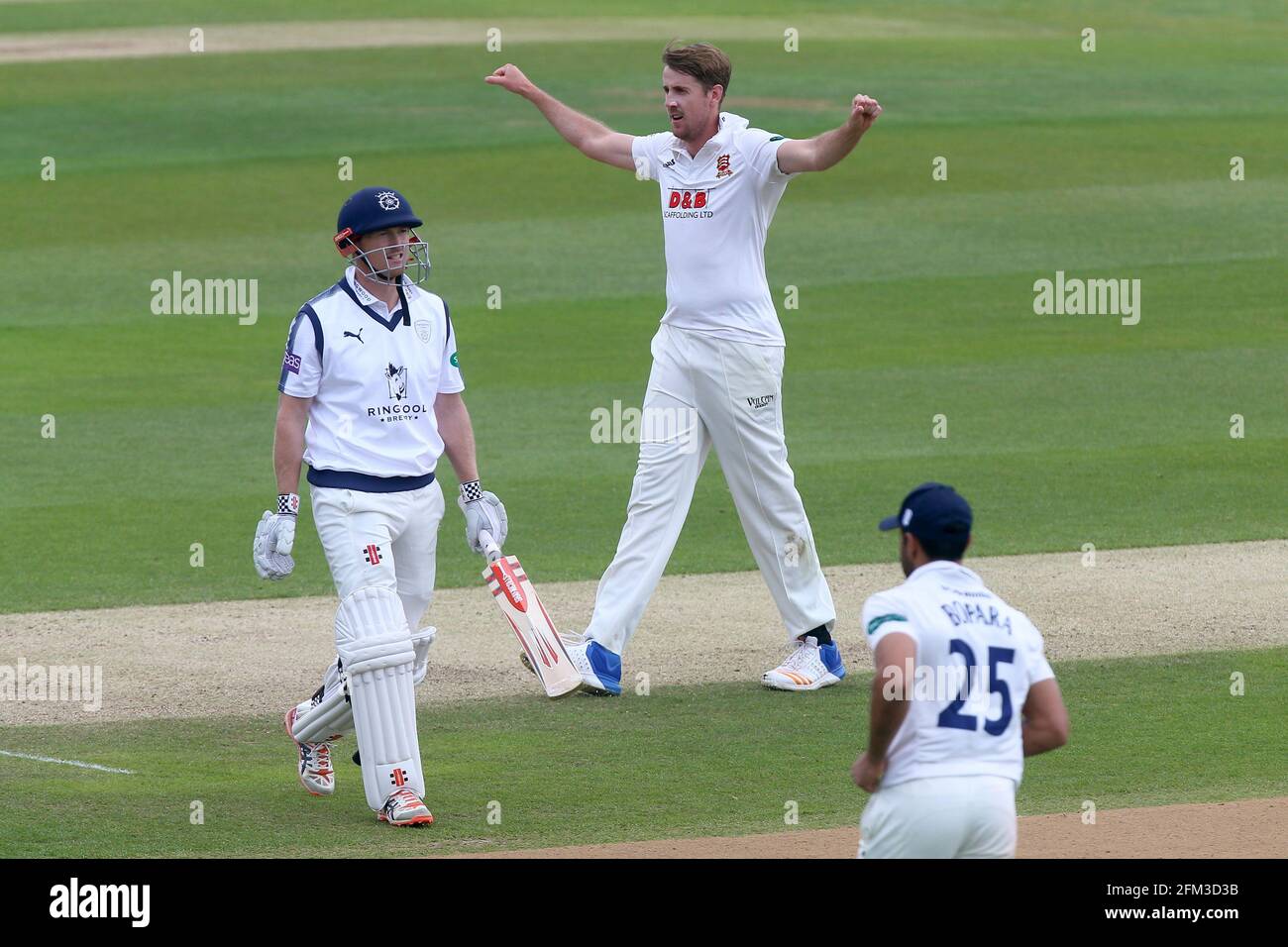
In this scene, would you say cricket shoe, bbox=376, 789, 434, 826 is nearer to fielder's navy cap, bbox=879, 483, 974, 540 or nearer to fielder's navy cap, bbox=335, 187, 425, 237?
fielder's navy cap, bbox=335, 187, 425, 237

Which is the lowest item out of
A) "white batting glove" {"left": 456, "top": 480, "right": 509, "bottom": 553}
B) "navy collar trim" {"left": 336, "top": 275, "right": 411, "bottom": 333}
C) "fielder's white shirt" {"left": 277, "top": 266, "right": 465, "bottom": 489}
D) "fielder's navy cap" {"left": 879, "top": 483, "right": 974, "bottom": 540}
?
"fielder's navy cap" {"left": 879, "top": 483, "right": 974, "bottom": 540}

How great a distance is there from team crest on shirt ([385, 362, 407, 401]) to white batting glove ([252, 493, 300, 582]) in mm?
544

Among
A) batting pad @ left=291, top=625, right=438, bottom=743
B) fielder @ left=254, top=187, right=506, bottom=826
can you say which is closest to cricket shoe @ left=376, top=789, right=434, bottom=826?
fielder @ left=254, top=187, right=506, bottom=826

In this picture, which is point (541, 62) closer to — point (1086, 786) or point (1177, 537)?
point (1177, 537)

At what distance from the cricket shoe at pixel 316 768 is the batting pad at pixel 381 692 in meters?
0.43

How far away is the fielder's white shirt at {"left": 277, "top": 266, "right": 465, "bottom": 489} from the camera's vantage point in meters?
7.28

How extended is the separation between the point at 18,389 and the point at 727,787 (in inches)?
414

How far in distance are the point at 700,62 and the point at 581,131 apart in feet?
2.70

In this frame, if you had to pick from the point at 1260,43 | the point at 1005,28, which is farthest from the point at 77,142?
the point at 1260,43

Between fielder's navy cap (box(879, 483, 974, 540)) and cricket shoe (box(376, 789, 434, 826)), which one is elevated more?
fielder's navy cap (box(879, 483, 974, 540))

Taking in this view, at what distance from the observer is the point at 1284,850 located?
659cm

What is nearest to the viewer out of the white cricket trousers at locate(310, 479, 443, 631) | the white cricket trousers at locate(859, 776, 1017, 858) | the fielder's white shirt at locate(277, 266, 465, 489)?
the white cricket trousers at locate(859, 776, 1017, 858)

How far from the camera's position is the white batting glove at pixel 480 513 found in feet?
26.1

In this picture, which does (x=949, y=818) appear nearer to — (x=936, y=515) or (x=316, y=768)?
(x=936, y=515)
